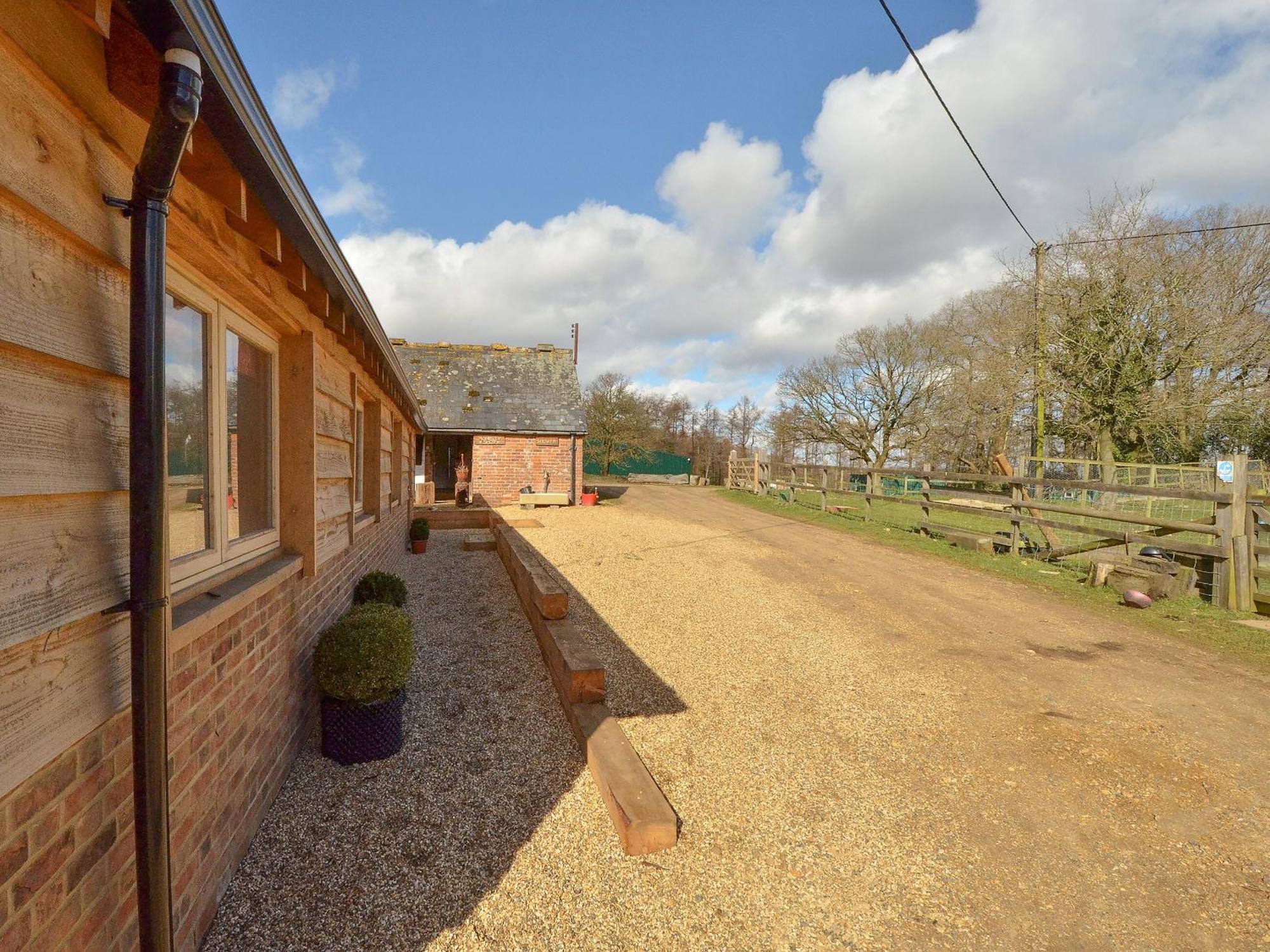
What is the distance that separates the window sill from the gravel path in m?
1.06

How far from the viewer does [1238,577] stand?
6086 millimetres

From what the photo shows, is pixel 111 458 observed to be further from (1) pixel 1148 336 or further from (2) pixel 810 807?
(1) pixel 1148 336

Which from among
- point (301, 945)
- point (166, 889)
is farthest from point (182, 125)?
point (301, 945)

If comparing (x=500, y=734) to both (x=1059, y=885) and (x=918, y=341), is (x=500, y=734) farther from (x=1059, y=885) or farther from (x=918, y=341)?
(x=918, y=341)

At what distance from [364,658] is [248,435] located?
1.21 metres

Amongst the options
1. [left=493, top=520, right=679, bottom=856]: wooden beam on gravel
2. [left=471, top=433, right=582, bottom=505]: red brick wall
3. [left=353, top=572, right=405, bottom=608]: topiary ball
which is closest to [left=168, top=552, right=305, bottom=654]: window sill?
[left=493, top=520, right=679, bottom=856]: wooden beam on gravel

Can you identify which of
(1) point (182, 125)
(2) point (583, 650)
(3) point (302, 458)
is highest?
(1) point (182, 125)

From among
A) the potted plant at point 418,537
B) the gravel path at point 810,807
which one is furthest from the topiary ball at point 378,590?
the potted plant at point 418,537

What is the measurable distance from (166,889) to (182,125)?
Result: 177 cm

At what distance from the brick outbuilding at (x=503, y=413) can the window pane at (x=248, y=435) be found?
481 inches

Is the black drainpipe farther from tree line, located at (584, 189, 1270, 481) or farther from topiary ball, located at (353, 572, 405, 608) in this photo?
tree line, located at (584, 189, 1270, 481)

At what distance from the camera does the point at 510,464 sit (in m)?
15.9

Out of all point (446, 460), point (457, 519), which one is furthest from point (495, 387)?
point (457, 519)

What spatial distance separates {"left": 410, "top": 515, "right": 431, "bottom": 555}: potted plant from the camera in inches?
358
